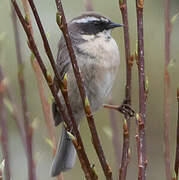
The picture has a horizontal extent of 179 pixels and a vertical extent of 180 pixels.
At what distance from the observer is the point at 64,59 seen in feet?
13.3

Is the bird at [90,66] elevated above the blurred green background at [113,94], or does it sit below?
below

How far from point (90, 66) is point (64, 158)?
0.71 metres

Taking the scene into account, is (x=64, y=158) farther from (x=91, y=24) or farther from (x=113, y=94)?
(x=113, y=94)

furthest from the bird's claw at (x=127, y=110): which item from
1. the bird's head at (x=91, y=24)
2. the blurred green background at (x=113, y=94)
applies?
the blurred green background at (x=113, y=94)

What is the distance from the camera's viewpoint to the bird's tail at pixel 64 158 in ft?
11.6

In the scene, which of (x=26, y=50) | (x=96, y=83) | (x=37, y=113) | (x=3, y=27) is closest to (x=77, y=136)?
(x=96, y=83)

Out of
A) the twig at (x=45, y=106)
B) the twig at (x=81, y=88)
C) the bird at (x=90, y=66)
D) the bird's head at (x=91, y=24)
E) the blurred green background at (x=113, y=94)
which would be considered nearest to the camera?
the twig at (x=81, y=88)

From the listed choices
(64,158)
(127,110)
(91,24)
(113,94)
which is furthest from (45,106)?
(113,94)

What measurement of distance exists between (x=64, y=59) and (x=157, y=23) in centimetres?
416

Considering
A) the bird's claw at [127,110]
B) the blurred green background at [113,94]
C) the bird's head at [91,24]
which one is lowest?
the bird's claw at [127,110]

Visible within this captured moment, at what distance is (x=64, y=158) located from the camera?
384 cm

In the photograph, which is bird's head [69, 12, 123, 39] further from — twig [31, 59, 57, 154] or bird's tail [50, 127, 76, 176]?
twig [31, 59, 57, 154]

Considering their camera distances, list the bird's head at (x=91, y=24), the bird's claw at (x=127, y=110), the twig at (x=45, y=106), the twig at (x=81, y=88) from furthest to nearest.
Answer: the bird's head at (x=91, y=24) < the bird's claw at (x=127, y=110) < the twig at (x=45, y=106) < the twig at (x=81, y=88)

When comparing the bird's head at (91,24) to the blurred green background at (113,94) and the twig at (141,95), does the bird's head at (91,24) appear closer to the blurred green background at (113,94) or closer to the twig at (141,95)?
the twig at (141,95)
